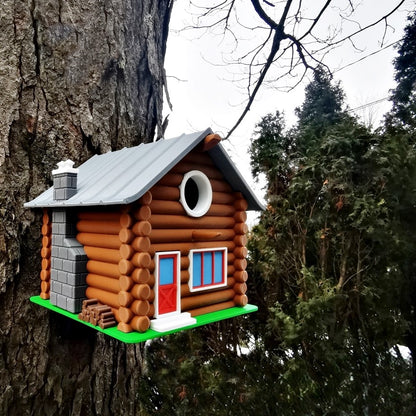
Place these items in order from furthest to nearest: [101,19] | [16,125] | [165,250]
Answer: [101,19] < [16,125] < [165,250]

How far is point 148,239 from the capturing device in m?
1.25

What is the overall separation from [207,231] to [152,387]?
4.39 meters

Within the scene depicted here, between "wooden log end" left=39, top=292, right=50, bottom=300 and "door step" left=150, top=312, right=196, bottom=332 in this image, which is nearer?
"door step" left=150, top=312, right=196, bottom=332

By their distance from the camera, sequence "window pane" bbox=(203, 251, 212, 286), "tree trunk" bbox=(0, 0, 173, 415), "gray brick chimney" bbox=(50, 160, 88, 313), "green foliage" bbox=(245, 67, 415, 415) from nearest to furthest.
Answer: "gray brick chimney" bbox=(50, 160, 88, 313) < "window pane" bbox=(203, 251, 212, 286) < "tree trunk" bbox=(0, 0, 173, 415) < "green foliage" bbox=(245, 67, 415, 415)

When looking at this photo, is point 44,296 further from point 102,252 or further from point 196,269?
point 196,269

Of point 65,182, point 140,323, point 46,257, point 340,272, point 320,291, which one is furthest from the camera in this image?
point 340,272

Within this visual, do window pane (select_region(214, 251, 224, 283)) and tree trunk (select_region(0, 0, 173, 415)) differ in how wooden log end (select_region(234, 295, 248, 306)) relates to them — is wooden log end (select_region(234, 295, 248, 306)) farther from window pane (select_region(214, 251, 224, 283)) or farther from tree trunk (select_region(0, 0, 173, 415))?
tree trunk (select_region(0, 0, 173, 415))

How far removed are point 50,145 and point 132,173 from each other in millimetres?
707

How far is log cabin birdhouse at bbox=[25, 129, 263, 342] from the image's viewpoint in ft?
4.08

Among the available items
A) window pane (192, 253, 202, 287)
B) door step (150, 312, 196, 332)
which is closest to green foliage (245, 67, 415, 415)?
window pane (192, 253, 202, 287)

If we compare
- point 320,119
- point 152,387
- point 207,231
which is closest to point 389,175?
point 320,119

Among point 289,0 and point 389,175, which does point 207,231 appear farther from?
point 389,175

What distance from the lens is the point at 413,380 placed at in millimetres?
3756

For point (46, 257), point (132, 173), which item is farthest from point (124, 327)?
point (46, 257)
